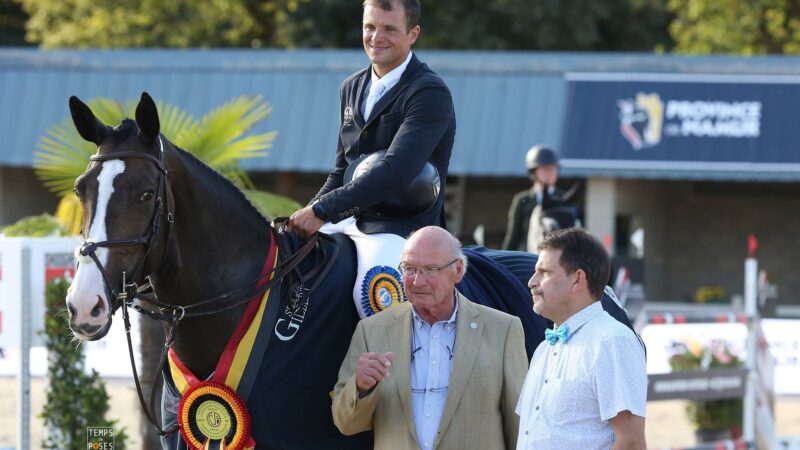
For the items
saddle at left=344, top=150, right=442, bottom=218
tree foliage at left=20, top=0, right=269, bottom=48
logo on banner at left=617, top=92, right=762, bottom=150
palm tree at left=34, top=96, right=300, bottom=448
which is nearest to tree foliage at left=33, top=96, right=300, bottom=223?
palm tree at left=34, top=96, right=300, bottom=448

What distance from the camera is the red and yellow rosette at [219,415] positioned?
4438 mm

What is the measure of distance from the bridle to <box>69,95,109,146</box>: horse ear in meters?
0.08

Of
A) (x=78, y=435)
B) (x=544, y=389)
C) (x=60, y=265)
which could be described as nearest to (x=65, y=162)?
(x=60, y=265)

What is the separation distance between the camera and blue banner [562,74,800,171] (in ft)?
68.3

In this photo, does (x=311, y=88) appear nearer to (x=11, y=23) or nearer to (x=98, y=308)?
(x=98, y=308)

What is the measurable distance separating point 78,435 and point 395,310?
4017mm

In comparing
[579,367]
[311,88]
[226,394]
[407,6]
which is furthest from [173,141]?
[311,88]

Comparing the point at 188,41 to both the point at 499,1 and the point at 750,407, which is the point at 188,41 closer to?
the point at 499,1

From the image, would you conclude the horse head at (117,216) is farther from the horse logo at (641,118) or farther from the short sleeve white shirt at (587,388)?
the horse logo at (641,118)

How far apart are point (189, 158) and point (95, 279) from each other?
786mm

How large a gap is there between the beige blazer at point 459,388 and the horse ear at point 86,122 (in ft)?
3.80

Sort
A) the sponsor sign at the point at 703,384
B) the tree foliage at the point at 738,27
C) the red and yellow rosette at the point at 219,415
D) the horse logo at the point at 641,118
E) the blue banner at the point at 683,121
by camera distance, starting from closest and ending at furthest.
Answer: the red and yellow rosette at the point at 219,415
the sponsor sign at the point at 703,384
the blue banner at the point at 683,121
the horse logo at the point at 641,118
the tree foliage at the point at 738,27

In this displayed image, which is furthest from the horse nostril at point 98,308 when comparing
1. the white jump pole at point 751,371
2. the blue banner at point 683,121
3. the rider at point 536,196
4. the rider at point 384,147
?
the blue banner at point 683,121

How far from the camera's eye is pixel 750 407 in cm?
996
